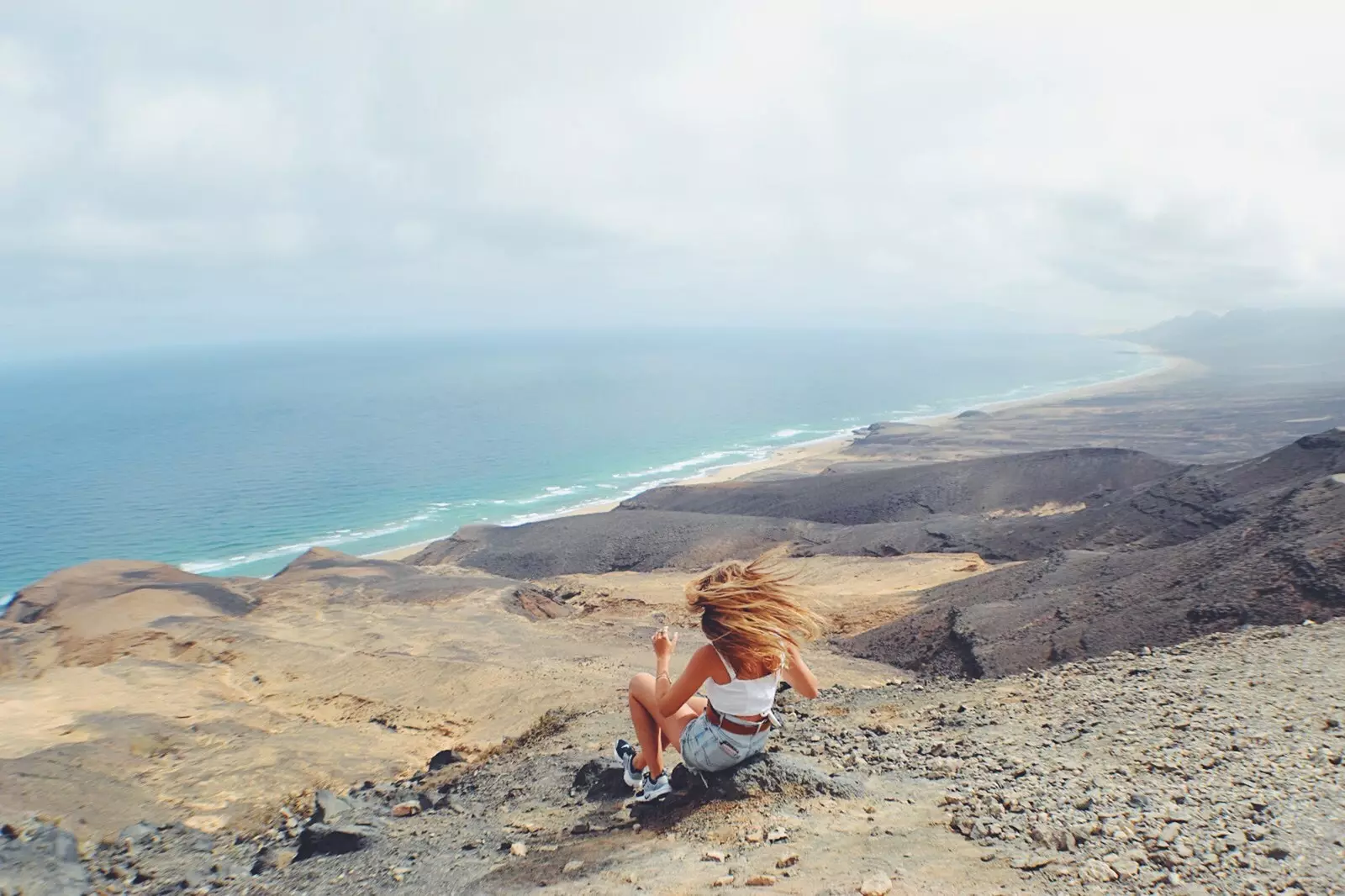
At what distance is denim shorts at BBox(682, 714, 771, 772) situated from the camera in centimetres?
472

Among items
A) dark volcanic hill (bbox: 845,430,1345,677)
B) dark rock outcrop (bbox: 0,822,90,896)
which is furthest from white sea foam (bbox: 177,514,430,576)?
dark volcanic hill (bbox: 845,430,1345,677)

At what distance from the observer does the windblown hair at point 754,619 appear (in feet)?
14.2

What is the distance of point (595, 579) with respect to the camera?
30125 mm

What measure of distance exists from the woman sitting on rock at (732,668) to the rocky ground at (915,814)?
0.33 meters

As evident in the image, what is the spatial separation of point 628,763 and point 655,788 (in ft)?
2.14

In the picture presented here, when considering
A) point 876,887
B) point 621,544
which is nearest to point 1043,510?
point 621,544

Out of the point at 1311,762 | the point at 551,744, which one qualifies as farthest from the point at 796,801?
the point at 551,744

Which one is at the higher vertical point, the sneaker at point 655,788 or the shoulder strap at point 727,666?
the shoulder strap at point 727,666

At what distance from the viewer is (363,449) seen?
257 feet

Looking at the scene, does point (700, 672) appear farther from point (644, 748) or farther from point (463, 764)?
point (463, 764)

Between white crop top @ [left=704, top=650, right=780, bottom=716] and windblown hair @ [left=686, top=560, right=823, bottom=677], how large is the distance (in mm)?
73

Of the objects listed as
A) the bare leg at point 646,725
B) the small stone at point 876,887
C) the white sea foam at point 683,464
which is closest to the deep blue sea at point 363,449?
the white sea foam at point 683,464

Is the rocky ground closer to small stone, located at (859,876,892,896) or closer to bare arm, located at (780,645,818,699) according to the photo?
small stone, located at (859,876,892,896)

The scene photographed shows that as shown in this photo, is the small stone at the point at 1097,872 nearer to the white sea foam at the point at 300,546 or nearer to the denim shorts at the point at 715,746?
the denim shorts at the point at 715,746
